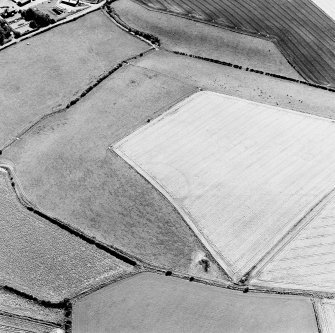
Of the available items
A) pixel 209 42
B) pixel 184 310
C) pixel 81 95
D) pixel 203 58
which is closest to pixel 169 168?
pixel 184 310

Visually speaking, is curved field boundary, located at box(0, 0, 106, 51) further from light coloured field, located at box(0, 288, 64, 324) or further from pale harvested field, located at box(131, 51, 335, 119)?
light coloured field, located at box(0, 288, 64, 324)

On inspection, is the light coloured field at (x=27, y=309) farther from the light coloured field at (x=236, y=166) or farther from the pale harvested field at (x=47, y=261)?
the light coloured field at (x=236, y=166)

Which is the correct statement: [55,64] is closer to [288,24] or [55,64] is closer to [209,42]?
[209,42]

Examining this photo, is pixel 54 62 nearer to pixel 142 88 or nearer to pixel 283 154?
pixel 142 88

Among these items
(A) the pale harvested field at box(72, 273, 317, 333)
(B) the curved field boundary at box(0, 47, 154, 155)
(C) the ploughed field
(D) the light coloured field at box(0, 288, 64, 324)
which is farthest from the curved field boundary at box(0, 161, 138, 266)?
(C) the ploughed field

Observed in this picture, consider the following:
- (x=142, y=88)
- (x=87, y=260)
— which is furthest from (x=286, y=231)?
(x=142, y=88)
